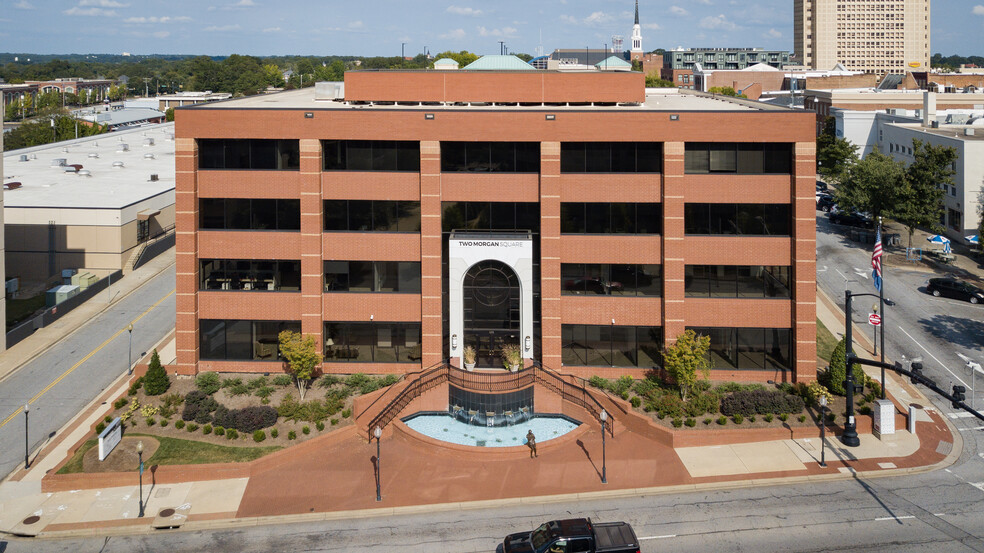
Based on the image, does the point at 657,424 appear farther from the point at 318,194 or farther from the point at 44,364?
the point at 44,364

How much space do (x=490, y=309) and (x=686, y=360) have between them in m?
10.9

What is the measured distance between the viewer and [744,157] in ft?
137

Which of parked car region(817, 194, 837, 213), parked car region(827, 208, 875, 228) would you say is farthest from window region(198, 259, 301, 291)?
parked car region(817, 194, 837, 213)

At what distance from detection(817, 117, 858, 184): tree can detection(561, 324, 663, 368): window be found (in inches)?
2247

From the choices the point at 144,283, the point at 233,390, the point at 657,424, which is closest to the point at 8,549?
the point at 233,390

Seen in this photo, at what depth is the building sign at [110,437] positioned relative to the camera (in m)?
34.3

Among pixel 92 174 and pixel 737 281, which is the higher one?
pixel 92 174

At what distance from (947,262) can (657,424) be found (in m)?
42.0

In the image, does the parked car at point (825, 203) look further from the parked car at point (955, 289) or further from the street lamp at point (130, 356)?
the street lamp at point (130, 356)

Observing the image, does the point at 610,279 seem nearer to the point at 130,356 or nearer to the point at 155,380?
the point at 155,380

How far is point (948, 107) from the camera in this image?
109938 mm

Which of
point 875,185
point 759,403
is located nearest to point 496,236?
point 759,403

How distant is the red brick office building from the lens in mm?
41688

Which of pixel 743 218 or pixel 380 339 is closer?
pixel 743 218
